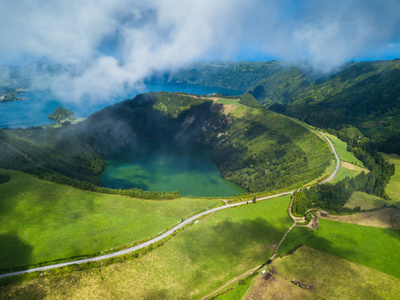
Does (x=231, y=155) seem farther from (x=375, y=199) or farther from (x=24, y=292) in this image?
(x=24, y=292)

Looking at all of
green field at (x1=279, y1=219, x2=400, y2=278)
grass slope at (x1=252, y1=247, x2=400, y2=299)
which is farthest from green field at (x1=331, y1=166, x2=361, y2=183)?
grass slope at (x1=252, y1=247, x2=400, y2=299)

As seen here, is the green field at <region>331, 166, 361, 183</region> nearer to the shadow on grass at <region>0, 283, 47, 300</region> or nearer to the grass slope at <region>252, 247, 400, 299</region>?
the grass slope at <region>252, 247, 400, 299</region>

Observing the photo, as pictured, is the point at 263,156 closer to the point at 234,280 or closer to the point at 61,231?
the point at 234,280

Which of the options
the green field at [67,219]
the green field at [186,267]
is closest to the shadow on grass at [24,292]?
the green field at [186,267]

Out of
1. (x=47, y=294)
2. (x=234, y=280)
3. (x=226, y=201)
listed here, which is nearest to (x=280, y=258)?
(x=234, y=280)

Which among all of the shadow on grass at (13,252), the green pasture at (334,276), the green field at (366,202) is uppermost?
the shadow on grass at (13,252)

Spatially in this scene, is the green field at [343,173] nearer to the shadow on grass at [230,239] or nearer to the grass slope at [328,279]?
the shadow on grass at [230,239]
